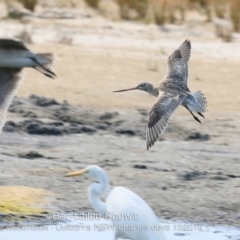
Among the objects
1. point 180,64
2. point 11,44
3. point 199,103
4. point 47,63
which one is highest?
A: point 11,44

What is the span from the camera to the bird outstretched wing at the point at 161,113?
928cm

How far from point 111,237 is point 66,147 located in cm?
267

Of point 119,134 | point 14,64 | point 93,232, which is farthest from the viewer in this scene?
point 119,134

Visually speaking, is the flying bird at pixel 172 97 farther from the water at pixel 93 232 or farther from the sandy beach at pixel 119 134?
the water at pixel 93 232

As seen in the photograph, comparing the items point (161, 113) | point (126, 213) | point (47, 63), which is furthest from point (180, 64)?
point (126, 213)

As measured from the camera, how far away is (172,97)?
32.0 ft

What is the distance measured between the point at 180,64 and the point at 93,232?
2.72 meters

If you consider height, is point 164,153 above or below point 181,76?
below

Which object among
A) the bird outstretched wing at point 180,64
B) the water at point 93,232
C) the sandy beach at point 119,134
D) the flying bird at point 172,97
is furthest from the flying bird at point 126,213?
the bird outstretched wing at point 180,64

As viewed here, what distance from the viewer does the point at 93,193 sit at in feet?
25.8

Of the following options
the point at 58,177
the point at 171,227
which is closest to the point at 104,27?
the point at 58,177

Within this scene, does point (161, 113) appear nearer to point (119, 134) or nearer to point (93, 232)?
point (93, 232)

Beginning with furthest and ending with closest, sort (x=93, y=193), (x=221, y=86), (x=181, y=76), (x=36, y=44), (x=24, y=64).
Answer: (x=36, y=44) → (x=221, y=86) → (x=181, y=76) → (x=24, y=64) → (x=93, y=193)

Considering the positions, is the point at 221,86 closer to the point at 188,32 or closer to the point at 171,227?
the point at 188,32
